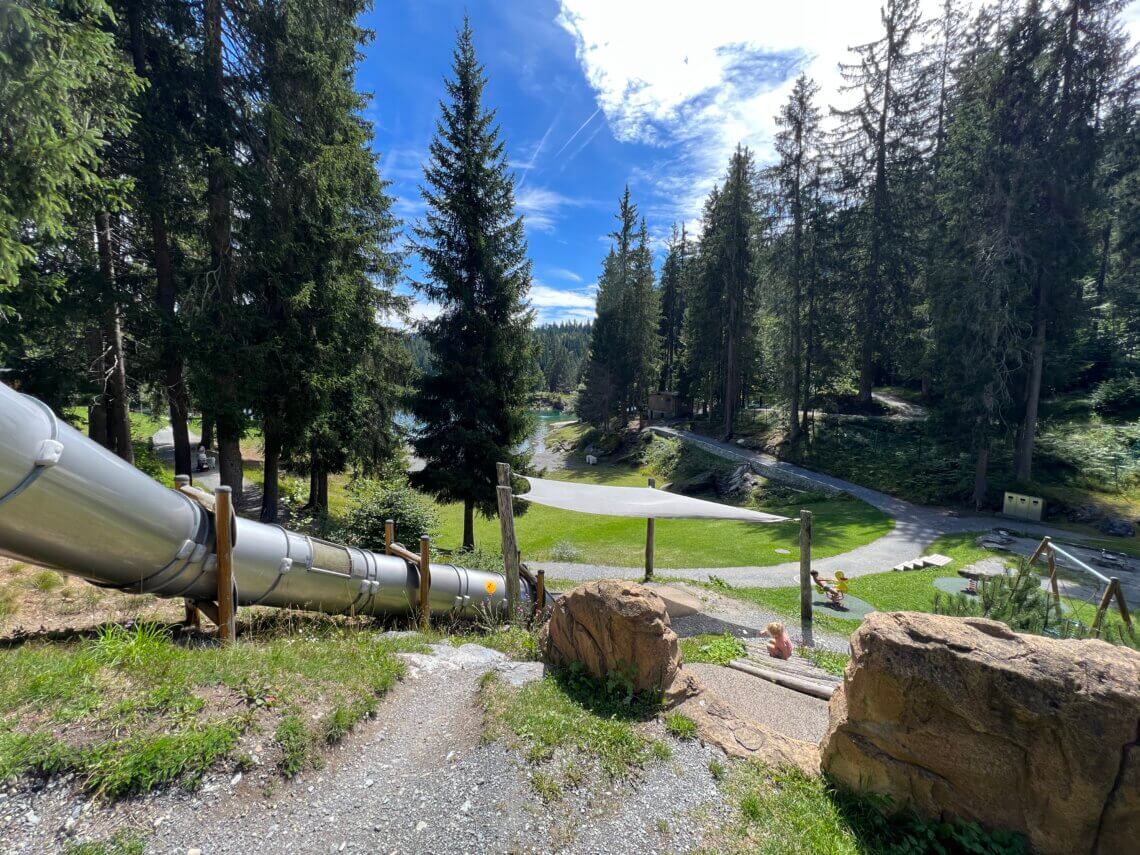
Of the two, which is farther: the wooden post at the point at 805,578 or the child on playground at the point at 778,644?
the wooden post at the point at 805,578

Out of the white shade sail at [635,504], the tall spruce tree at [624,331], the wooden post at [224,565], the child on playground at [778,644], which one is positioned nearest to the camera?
the wooden post at [224,565]

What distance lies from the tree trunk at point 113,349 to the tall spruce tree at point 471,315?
6580mm

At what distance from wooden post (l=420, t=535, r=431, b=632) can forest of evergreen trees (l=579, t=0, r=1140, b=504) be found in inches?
838

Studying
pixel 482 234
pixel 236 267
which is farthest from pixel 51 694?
pixel 482 234

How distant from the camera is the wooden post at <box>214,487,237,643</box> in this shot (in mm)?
4926

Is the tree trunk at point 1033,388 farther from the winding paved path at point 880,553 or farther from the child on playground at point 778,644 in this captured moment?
the child on playground at point 778,644

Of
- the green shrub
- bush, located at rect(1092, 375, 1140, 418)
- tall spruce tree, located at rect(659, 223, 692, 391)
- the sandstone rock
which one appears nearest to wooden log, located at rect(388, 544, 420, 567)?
the sandstone rock

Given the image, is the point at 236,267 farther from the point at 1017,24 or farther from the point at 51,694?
the point at 1017,24

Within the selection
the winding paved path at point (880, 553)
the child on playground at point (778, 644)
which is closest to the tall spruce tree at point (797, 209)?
the winding paved path at point (880, 553)

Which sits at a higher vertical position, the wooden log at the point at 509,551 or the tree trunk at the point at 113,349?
the tree trunk at the point at 113,349

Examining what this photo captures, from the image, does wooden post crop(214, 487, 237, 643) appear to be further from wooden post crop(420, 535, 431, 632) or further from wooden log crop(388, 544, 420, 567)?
wooden log crop(388, 544, 420, 567)

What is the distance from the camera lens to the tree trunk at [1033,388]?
59.0ft

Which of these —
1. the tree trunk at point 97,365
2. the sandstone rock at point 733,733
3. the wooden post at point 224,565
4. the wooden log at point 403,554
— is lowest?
the sandstone rock at point 733,733

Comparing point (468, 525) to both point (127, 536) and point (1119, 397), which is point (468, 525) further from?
point (1119, 397)
